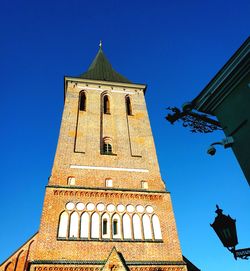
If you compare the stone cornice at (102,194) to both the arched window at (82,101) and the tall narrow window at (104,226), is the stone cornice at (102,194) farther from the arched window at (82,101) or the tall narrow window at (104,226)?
the arched window at (82,101)

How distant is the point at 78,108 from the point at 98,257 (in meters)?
9.63

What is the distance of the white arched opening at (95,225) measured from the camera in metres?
10.8

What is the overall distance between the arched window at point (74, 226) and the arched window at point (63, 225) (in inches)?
6.5

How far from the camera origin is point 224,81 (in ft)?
16.9

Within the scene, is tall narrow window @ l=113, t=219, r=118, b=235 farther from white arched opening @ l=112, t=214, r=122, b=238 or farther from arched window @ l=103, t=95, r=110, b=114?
arched window @ l=103, t=95, r=110, b=114

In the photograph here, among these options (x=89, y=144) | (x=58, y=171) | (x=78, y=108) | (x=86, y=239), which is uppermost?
(x=78, y=108)

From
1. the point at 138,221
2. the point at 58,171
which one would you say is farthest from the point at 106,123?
the point at 138,221

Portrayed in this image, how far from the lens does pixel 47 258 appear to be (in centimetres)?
962

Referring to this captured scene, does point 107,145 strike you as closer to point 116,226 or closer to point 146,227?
point 116,226

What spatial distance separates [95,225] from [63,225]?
1266 millimetres

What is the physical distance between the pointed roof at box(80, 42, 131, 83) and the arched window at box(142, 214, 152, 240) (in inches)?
463

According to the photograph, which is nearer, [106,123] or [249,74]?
[249,74]

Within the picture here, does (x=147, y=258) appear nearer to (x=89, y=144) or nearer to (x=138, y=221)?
(x=138, y=221)

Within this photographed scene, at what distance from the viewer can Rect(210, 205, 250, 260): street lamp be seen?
144 inches
